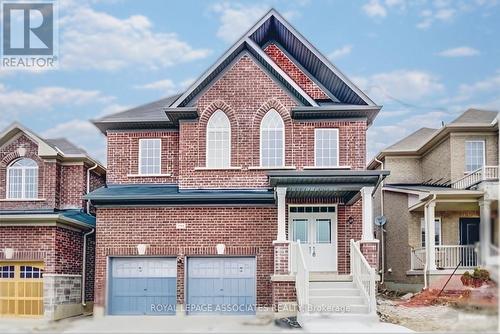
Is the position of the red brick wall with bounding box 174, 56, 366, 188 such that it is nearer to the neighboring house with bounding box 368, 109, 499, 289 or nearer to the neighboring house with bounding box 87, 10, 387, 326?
the neighboring house with bounding box 87, 10, 387, 326

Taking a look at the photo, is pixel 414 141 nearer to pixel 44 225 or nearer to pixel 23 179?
pixel 23 179

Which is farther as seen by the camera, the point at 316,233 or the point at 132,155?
the point at 132,155

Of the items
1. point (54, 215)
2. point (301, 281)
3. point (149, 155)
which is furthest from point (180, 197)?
point (301, 281)

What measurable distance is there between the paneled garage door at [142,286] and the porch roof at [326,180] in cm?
479

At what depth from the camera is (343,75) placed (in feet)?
71.1

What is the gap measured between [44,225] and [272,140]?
7.65 meters

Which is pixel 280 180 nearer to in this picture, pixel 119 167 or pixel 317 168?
pixel 317 168

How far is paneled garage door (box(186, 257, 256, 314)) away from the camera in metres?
21.0

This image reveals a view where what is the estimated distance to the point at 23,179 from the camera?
78.8ft

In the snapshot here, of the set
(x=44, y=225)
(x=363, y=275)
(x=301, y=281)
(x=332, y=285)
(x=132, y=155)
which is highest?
(x=132, y=155)

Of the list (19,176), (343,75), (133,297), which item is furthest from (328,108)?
(19,176)

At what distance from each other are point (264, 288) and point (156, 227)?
12.7 ft

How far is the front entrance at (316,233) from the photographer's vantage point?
69.8ft

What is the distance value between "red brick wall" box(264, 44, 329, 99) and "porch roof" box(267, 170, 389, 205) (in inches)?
168
